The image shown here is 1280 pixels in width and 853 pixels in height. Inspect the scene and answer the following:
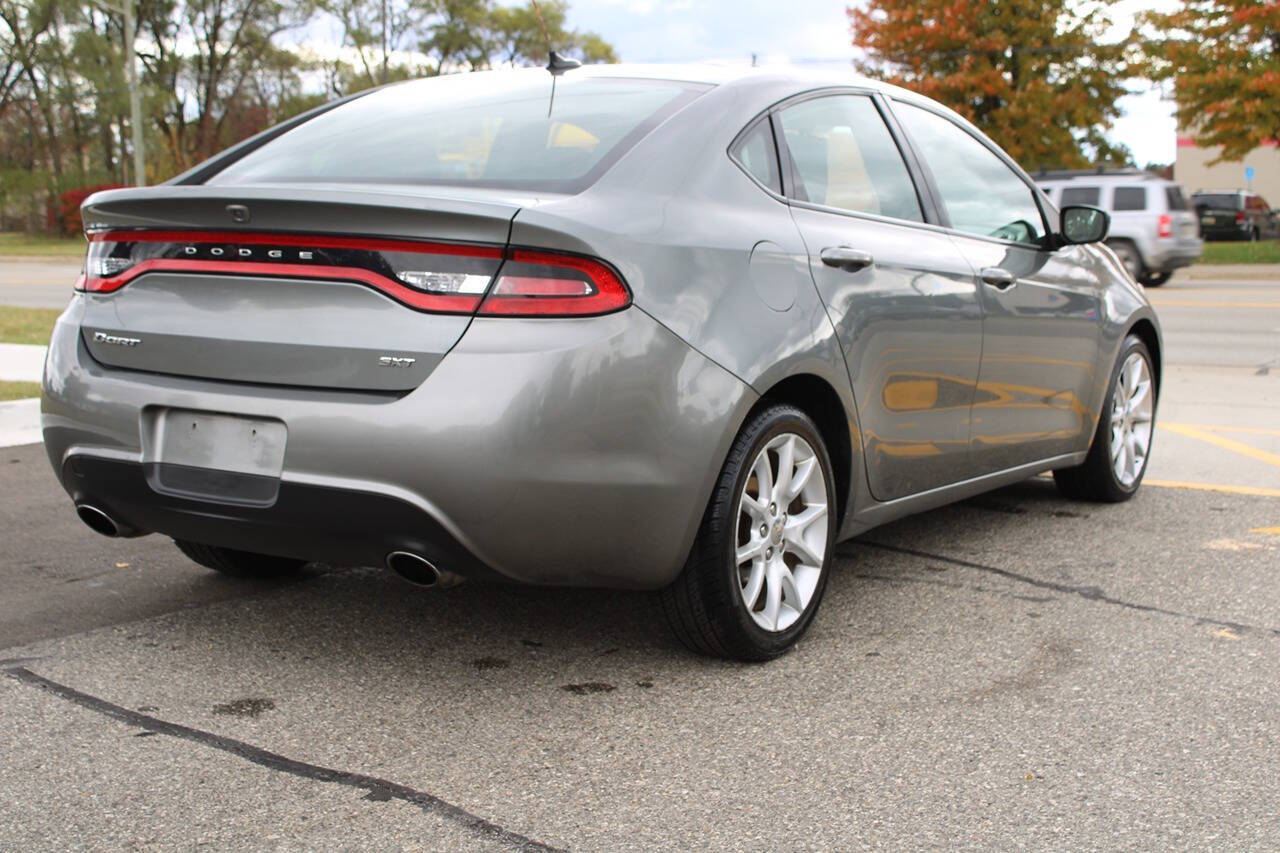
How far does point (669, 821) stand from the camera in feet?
8.96

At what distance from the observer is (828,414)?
3.98m

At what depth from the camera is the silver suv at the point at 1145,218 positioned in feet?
73.8

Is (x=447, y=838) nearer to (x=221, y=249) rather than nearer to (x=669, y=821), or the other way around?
(x=669, y=821)

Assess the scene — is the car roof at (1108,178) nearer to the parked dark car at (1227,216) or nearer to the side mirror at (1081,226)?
the parked dark car at (1227,216)

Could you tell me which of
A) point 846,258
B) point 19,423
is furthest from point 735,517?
point 19,423

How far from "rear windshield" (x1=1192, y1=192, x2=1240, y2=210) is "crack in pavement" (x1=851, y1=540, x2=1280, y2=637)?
39.2 meters

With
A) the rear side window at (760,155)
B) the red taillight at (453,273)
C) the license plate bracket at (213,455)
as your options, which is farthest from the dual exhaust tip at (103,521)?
the rear side window at (760,155)

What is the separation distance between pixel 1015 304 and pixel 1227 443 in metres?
3.29

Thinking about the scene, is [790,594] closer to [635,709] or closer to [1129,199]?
[635,709]

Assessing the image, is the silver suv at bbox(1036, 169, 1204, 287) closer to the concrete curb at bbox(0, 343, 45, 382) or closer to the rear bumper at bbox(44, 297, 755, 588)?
the concrete curb at bbox(0, 343, 45, 382)

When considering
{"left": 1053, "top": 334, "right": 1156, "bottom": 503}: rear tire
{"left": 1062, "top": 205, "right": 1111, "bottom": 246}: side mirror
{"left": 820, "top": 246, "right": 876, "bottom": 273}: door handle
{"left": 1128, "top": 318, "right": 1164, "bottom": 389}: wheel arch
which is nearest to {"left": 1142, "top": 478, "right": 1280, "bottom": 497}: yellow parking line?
{"left": 1053, "top": 334, "right": 1156, "bottom": 503}: rear tire

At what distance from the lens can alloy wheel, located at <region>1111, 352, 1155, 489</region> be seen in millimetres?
5777

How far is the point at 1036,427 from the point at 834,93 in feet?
4.89

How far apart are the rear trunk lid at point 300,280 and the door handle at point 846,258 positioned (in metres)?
0.98
